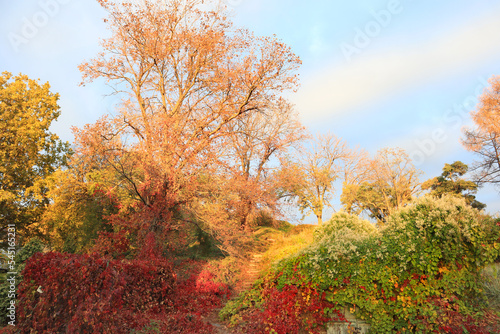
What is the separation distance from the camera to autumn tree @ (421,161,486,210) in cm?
2697

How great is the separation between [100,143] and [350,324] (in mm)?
10069

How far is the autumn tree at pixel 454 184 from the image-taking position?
2697 cm

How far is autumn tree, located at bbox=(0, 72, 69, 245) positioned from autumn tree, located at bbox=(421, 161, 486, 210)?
30.3 m

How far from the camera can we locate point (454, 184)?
27469 millimetres

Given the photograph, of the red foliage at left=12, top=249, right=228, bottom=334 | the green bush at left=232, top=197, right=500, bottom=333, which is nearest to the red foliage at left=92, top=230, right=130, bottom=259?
the red foliage at left=12, top=249, right=228, bottom=334

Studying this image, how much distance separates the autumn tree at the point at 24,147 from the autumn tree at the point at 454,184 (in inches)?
1195

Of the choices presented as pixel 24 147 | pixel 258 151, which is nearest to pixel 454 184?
pixel 258 151

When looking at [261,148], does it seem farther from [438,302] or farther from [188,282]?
[438,302]

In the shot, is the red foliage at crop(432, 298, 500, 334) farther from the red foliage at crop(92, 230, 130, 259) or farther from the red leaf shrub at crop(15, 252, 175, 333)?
the red foliage at crop(92, 230, 130, 259)

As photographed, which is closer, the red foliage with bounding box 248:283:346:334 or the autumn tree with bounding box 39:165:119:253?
the red foliage with bounding box 248:283:346:334

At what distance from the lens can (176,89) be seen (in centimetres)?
1392

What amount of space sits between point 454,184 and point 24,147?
111 feet

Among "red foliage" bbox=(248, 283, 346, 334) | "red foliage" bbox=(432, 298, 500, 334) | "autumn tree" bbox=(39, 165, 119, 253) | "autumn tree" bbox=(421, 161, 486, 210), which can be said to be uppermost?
"autumn tree" bbox=(421, 161, 486, 210)

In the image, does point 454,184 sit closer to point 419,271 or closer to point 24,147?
point 419,271
